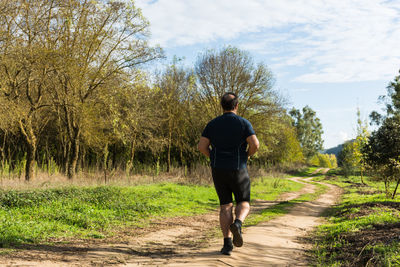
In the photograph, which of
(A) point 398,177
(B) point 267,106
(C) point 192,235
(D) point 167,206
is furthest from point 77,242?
(B) point 267,106

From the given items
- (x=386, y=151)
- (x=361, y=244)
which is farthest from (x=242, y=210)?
(x=386, y=151)

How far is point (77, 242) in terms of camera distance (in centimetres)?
729

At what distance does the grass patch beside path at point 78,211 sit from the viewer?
7.85 m

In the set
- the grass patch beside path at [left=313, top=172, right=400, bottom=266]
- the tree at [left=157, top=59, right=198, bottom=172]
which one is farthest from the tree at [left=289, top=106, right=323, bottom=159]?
the grass patch beside path at [left=313, top=172, right=400, bottom=266]

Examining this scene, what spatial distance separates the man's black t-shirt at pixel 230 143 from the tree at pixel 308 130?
78891 mm

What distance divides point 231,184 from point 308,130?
83.5 meters

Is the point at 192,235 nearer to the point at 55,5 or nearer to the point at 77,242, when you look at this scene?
the point at 77,242

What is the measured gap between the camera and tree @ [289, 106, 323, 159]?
83.6m

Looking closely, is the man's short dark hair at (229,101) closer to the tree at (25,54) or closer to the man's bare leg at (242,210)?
the man's bare leg at (242,210)

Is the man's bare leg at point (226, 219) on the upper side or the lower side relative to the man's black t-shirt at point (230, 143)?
lower

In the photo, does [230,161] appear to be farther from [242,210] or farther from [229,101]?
[229,101]

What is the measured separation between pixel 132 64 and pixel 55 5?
A: 4579 millimetres

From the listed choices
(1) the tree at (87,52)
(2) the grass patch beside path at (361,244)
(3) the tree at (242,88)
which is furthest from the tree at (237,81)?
(2) the grass patch beside path at (361,244)

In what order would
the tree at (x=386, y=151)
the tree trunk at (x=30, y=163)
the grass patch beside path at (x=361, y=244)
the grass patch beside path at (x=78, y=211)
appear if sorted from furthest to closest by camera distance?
the tree at (x=386, y=151) → the tree trunk at (x=30, y=163) → the grass patch beside path at (x=78, y=211) → the grass patch beside path at (x=361, y=244)
